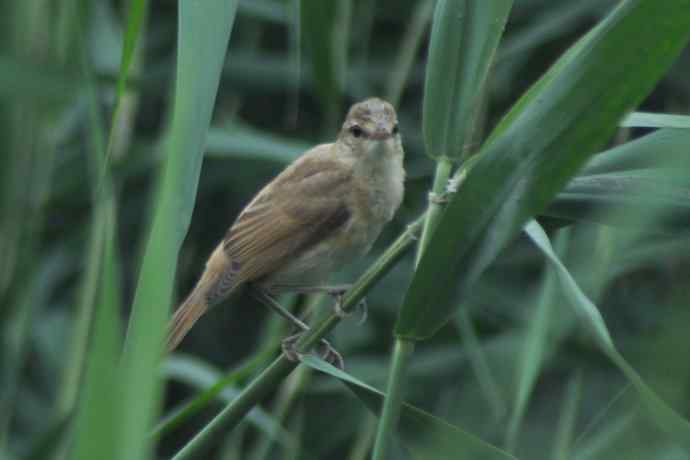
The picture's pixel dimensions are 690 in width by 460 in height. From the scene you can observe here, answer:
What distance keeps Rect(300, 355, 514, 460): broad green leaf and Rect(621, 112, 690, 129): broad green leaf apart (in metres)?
0.56

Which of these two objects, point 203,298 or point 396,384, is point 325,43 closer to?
point 203,298

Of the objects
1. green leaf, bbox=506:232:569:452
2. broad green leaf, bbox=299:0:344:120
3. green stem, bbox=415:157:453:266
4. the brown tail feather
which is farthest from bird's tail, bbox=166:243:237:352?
green stem, bbox=415:157:453:266

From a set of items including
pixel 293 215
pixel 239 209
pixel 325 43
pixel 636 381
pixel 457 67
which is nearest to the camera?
pixel 636 381

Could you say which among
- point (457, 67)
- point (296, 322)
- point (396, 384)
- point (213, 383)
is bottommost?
point (213, 383)

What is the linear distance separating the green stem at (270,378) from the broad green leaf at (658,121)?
0.41 meters

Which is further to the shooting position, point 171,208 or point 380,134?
point 380,134

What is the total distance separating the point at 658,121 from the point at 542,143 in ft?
1.11

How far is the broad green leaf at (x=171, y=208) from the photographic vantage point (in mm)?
1197

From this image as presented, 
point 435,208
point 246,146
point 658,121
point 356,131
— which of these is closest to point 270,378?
point 435,208

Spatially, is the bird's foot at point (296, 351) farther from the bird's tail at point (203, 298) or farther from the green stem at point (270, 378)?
the bird's tail at point (203, 298)

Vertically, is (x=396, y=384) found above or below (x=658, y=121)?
below

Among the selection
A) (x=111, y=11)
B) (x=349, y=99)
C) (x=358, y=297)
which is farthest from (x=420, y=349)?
(x=358, y=297)

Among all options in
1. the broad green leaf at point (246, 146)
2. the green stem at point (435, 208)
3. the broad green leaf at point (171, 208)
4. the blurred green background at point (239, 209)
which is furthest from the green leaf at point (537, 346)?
the broad green leaf at point (246, 146)

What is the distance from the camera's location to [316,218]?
315cm
